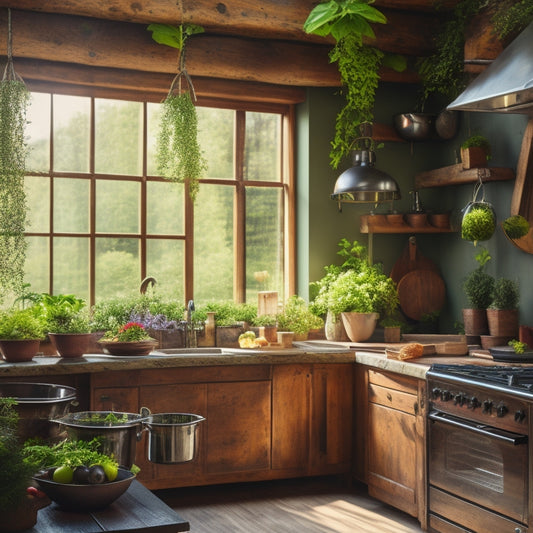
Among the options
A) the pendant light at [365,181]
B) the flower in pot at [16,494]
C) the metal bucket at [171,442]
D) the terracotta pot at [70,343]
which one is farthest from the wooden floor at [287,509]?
the flower in pot at [16,494]

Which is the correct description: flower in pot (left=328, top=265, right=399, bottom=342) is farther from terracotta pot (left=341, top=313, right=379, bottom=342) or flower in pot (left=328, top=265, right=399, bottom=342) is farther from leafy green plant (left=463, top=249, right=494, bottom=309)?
leafy green plant (left=463, top=249, right=494, bottom=309)

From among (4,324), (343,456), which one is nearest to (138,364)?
(4,324)

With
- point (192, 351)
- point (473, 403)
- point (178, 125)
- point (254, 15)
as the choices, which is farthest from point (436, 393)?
point (254, 15)

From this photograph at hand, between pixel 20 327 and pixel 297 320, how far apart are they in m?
2.00

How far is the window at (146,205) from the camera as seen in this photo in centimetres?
558

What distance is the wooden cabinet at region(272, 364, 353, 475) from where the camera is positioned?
525cm

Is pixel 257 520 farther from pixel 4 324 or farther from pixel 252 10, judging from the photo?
pixel 252 10

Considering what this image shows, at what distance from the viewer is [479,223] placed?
5.13m

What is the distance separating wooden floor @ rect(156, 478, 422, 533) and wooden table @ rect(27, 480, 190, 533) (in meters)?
2.36

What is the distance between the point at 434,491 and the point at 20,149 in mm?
3227

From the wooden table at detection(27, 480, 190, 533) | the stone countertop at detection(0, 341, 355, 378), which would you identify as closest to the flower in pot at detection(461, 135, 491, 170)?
the stone countertop at detection(0, 341, 355, 378)

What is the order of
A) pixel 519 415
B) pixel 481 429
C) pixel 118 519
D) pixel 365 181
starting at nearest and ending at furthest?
pixel 118 519
pixel 519 415
pixel 481 429
pixel 365 181

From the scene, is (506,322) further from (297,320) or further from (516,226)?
(297,320)

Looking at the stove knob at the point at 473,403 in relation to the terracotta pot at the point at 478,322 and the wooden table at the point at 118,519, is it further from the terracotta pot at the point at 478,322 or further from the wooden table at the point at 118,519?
the wooden table at the point at 118,519
